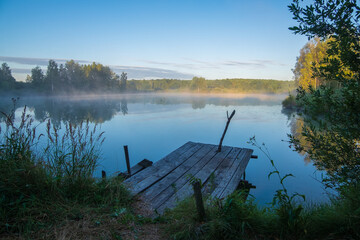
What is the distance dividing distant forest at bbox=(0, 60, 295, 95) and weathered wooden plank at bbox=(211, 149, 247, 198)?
721 inches

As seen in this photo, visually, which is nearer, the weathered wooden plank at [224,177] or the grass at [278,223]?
the grass at [278,223]

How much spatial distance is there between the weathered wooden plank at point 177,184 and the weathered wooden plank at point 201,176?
0.29ft

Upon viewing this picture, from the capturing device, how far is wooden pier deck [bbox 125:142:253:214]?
12.5 feet

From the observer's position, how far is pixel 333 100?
2639mm

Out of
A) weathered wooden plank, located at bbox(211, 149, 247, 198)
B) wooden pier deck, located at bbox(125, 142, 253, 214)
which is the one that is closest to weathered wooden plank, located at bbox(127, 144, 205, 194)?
wooden pier deck, located at bbox(125, 142, 253, 214)

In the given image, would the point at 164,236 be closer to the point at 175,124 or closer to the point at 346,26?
the point at 346,26

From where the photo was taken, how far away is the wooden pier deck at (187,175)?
382cm

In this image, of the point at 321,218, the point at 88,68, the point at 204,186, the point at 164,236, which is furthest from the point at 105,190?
the point at 88,68

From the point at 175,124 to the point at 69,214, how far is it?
1551 cm

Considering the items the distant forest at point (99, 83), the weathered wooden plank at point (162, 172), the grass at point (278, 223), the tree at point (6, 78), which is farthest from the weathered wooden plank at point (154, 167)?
the tree at point (6, 78)

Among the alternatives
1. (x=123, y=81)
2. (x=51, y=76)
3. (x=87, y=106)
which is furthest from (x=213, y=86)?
(x=87, y=106)

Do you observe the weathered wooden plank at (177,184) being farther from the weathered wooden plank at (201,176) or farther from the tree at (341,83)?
the tree at (341,83)

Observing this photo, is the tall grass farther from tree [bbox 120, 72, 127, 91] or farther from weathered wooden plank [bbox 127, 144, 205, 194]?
tree [bbox 120, 72, 127, 91]

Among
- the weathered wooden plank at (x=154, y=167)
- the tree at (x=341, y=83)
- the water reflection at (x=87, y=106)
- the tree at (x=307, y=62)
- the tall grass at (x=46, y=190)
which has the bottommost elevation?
the water reflection at (x=87, y=106)
